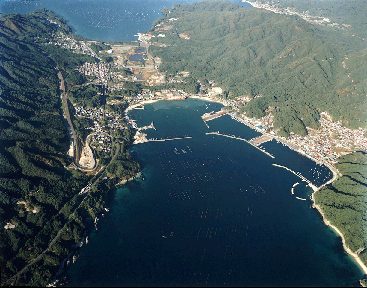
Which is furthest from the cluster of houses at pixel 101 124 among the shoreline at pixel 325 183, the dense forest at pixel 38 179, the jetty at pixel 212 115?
the jetty at pixel 212 115

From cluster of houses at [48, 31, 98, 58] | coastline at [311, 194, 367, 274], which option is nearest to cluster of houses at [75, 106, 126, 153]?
coastline at [311, 194, 367, 274]

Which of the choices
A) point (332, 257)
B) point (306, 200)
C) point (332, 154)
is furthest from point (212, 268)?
point (332, 154)

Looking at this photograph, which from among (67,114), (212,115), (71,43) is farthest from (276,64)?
(67,114)

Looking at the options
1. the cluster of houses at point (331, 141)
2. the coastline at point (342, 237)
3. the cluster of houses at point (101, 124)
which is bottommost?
the coastline at point (342, 237)

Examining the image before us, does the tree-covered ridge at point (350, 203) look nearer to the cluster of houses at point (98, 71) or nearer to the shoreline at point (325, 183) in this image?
the shoreline at point (325, 183)

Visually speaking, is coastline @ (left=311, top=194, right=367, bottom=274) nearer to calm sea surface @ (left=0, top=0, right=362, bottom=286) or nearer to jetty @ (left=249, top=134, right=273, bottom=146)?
calm sea surface @ (left=0, top=0, right=362, bottom=286)

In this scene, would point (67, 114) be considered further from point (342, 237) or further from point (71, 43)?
point (342, 237)
